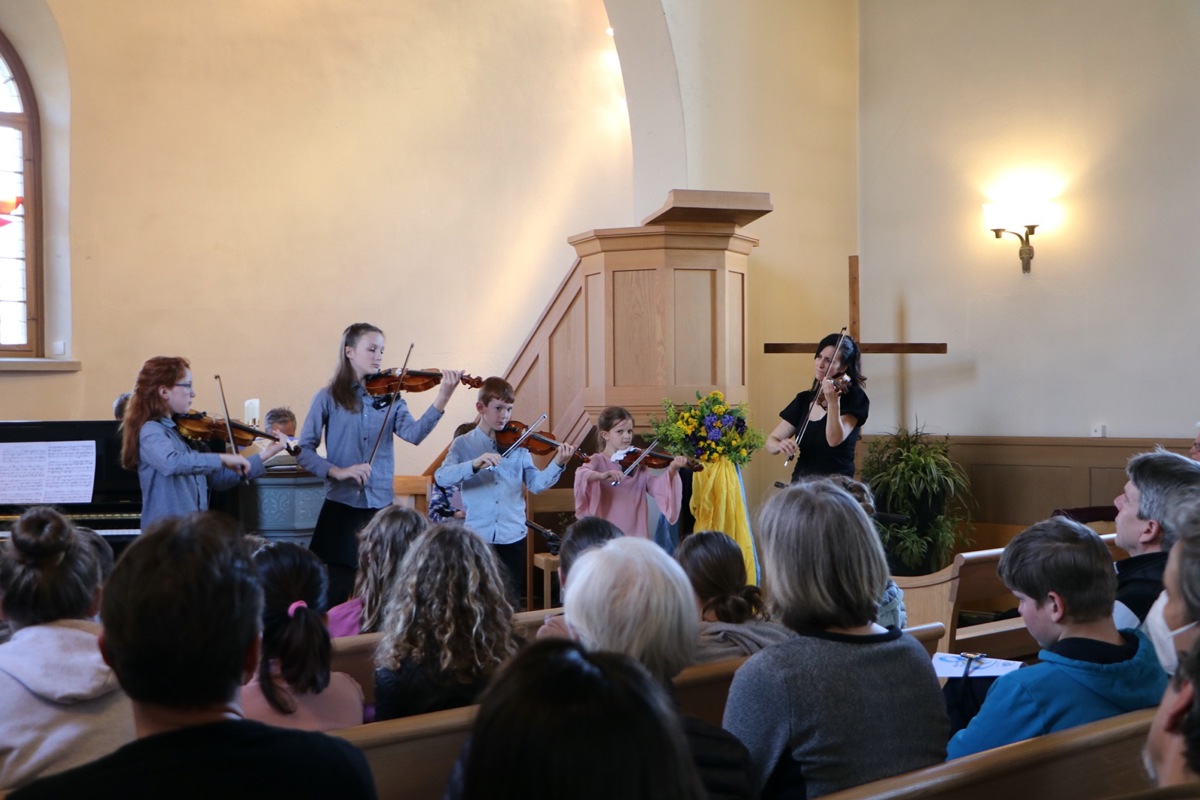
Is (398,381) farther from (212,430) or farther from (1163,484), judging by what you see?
(1163,484)

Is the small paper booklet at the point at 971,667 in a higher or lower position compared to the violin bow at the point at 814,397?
lower

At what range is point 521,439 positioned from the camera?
500 cm

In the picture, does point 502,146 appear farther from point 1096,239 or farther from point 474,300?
point 1096,239

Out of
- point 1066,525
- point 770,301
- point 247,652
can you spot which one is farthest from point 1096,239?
point 247,652

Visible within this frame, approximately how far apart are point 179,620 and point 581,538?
6.61 ft

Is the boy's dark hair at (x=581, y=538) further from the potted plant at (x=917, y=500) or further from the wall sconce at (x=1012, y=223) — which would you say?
the wall sconce at (x=1012, y=223)

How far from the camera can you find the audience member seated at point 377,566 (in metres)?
3.11

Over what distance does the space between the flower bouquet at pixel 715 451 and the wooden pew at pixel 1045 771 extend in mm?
3570

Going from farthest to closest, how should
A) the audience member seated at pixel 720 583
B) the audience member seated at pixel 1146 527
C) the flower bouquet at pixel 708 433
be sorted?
the flower bouquet at pixel 708 433 → the audience member seated at pixel 1146 527 → the audience member seated at pixel 720 583

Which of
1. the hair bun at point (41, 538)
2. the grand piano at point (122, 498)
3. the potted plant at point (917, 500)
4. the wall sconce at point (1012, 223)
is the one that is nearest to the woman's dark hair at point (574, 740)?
the hair bun at point (41, 538)

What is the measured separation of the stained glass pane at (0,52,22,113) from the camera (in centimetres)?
822

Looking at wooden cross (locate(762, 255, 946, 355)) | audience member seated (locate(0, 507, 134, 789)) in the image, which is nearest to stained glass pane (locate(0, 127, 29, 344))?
wooden cross (locate(762, 255, 946, 355))

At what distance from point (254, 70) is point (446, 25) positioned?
1.64m

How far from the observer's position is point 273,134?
8.71 m
